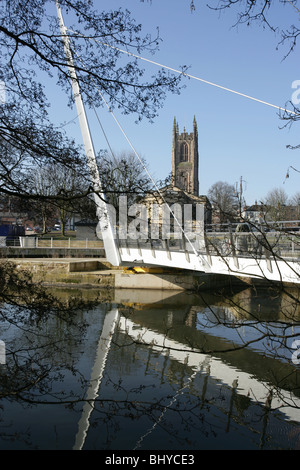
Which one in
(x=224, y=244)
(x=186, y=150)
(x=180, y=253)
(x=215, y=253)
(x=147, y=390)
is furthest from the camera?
(x=186, y=150)

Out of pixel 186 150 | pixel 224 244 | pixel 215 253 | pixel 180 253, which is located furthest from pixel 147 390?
pixel 186 150

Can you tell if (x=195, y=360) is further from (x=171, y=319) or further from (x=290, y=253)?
(x=171, y=319)

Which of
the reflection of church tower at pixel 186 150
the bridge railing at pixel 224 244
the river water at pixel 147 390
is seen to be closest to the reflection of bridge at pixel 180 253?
the bridge railing at pixel 224 244

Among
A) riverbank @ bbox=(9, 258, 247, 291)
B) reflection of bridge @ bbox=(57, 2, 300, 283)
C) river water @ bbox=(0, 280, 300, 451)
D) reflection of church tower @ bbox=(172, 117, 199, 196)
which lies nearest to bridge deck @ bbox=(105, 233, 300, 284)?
reflection of bridge @ bbox=(57, 2, 300, 283)

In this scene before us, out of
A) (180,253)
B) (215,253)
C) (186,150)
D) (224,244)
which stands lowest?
(180,253)

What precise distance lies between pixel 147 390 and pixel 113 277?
51.4 feet

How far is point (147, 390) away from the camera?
306 inches

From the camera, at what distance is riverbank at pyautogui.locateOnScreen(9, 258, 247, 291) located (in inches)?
885

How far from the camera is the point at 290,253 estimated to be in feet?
33.3

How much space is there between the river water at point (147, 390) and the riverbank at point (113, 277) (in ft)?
32.2

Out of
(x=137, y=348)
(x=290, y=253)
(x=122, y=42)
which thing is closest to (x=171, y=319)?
(x=137, y=348)

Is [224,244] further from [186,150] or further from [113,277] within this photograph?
[186,150]

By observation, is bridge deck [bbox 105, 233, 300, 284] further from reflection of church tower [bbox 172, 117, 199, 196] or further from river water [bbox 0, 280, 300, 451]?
reflection of church tower [bbox 172, 117, 199, 196]

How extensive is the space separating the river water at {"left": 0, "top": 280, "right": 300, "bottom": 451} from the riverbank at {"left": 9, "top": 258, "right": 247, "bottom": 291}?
32.2 ft
